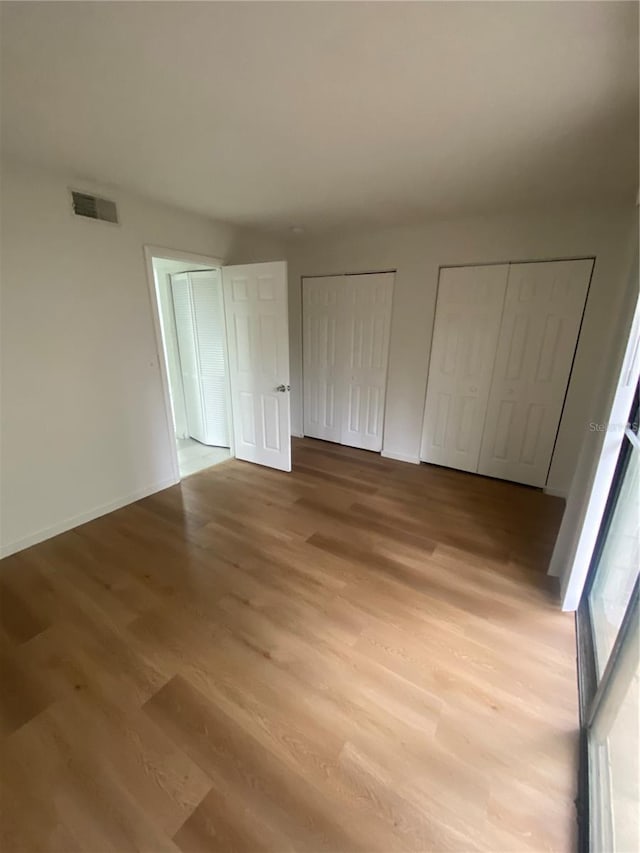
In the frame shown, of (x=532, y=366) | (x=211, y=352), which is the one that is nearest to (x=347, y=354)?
(x=211, y=352)

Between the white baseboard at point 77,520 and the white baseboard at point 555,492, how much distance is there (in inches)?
138

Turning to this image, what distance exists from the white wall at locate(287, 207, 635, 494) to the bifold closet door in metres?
1.03

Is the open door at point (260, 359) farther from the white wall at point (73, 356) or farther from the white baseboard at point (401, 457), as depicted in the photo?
the white baseboard at point (401, 457)

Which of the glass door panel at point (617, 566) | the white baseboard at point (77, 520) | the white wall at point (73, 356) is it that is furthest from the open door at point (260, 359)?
the glass door panel at point (617, 566)

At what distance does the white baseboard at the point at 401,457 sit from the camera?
12.4ft

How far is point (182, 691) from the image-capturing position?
4.74 ft

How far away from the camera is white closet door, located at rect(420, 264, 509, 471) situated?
3090 mm

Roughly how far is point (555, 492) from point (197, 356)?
155 inches

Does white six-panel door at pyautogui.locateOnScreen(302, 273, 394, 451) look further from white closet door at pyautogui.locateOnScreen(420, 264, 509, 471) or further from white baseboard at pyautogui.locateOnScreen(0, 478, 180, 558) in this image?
white baseboard at pyautogui.locateOnScreen(0, 478, 180, 558)

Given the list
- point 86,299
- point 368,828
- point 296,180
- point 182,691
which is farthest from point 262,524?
point 296,180

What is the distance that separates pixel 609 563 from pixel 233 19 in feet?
8.86

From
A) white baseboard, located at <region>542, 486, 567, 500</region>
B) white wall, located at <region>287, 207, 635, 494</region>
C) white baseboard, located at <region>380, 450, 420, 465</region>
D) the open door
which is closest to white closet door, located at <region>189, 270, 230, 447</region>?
the open door

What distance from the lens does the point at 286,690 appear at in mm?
1455

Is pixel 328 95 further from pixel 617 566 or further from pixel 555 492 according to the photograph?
pixel 555 492
